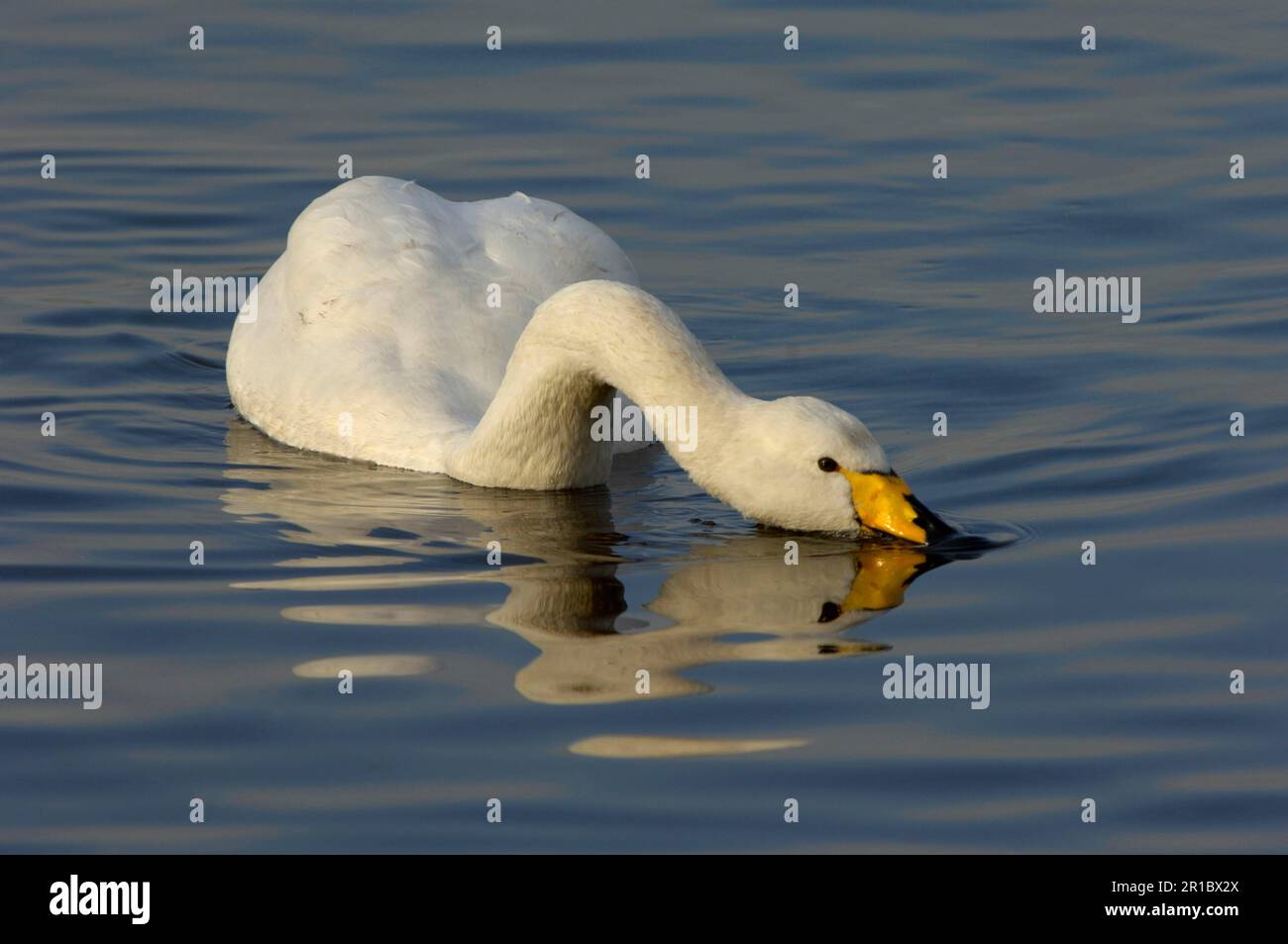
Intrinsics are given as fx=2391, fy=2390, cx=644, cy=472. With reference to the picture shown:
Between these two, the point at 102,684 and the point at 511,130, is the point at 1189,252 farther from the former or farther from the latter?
the point at 102,684

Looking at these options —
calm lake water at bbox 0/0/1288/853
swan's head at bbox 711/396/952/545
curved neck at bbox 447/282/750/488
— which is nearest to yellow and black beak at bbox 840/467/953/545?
swan's head at bbox 711/396/952/545

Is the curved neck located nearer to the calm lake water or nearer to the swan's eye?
the calm lake water

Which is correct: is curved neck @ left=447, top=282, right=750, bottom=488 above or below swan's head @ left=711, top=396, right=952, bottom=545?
above

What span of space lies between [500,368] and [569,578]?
232cm

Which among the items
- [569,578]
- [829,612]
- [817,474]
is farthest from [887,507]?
[569,578]

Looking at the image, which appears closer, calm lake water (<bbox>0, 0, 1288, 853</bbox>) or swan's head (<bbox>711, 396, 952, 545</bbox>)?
calm lake water (<bbox>0, 0, 1288, 853</bbox>)

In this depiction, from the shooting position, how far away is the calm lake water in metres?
7.62

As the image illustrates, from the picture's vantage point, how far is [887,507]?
986cm

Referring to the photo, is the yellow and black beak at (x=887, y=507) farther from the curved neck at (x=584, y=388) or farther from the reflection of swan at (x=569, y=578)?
the curved neck at (x=584, y=388)

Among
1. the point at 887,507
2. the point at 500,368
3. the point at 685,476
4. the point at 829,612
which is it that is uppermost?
the point at 500,368

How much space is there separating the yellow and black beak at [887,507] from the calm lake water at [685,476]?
0.15 metres

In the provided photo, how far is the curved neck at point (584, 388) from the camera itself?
33.1ft

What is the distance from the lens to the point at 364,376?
11.8m

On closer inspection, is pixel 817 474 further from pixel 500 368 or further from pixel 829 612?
pixel 500 368
